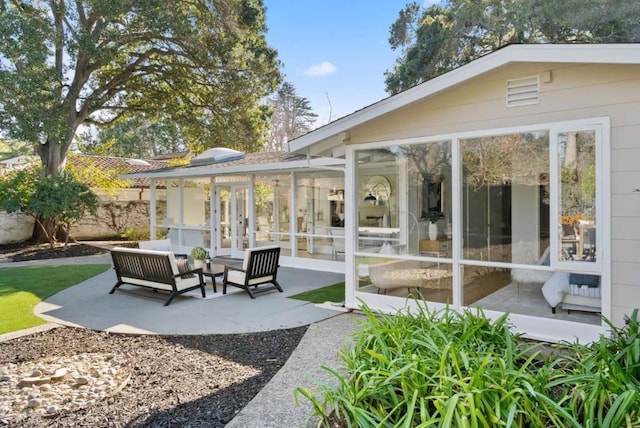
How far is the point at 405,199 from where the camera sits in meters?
7.05

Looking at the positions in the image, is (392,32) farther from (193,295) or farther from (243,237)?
(193,295)

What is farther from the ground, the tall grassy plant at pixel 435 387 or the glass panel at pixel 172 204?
the glass panel at pixel 172 204

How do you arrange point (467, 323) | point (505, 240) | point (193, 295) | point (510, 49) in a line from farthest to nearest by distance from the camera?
point (193, 295) < point (505, 240) < point (510, 49) < point (467, 323)

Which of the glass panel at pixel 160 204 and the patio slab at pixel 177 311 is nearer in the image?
the patio slab at pixel 177 311

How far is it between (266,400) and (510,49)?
464 centimetres

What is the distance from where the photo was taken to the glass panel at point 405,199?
6.12 metres

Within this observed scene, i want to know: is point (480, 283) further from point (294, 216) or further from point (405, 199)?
point (294, 216)

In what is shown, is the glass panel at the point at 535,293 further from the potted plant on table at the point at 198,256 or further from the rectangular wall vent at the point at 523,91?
the potted plant on table at the point at 198,256

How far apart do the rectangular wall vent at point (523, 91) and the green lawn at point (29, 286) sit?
24.4ft

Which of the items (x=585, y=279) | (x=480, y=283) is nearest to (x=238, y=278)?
(x=480, y=283)

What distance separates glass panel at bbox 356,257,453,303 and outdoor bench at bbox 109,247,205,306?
322 cm

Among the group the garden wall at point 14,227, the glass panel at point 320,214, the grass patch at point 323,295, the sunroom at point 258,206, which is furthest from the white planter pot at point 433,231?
the garden wall at point 14,227

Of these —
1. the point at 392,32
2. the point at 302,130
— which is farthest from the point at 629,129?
the point at 302,130

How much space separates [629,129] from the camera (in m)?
4.58
